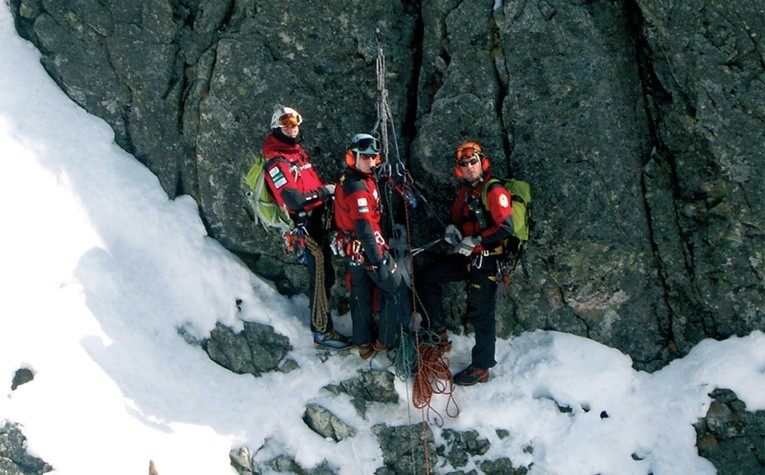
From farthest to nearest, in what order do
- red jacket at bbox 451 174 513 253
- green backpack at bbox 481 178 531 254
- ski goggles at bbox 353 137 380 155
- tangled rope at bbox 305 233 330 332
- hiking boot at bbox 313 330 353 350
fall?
hiking boot at bbox 313 330 353 350 < tangled rope at bbox 305 233 330 332 < green backpack at bbox 481 178 531 254 < red jacket at bbox 451 174 513 253 < ski goggles at bbox 353 137 380 155

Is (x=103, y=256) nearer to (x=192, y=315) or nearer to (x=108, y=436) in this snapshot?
(x=192, y=315)

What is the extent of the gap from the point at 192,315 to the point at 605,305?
19.0 ft

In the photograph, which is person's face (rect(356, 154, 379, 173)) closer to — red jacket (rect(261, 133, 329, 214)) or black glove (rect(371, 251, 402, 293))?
red jacket (rect(261, 133, 329, 214))

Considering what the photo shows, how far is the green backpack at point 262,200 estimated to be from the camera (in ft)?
29.5

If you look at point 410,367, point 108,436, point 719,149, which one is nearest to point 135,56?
point 108,436

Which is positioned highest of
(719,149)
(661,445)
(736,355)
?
(719,149)

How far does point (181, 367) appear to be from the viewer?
941 centimetres

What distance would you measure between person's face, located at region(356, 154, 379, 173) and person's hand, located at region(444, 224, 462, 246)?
140 cm

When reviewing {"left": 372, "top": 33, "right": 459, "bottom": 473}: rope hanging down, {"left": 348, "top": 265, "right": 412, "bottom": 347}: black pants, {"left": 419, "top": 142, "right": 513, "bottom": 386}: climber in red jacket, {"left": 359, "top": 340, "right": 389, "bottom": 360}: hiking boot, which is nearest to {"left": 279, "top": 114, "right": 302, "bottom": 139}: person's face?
{"left": 372, "top": 33, "right": 459, "bottom": 473}: rope hanging down

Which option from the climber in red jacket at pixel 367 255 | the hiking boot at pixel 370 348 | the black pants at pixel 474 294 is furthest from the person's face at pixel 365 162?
the hiking boot at pixel 370 348

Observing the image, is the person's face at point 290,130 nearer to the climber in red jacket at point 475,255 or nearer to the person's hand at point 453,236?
the climber in red jacket at point 475,255

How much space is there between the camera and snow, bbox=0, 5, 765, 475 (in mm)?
8570

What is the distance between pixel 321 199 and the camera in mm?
9070

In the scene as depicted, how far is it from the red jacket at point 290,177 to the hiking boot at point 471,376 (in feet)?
9.89
